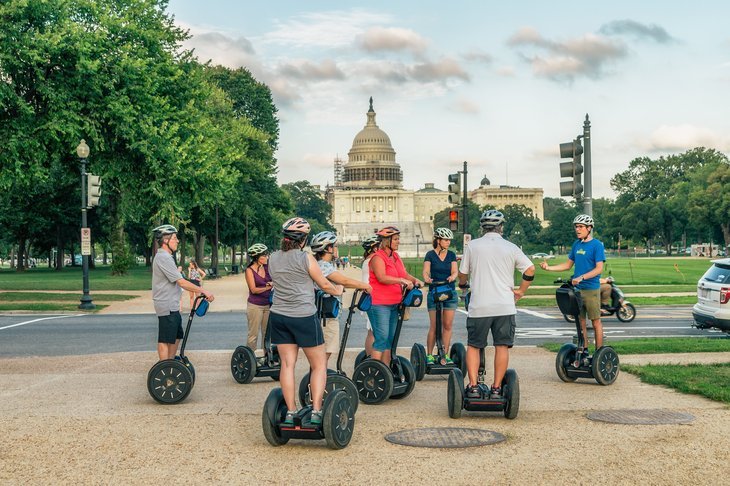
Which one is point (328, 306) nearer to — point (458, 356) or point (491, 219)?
point (491, 219)

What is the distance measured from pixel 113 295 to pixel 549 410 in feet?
97.3

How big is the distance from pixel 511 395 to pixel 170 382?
3911 millimetres

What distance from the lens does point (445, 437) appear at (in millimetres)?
8758

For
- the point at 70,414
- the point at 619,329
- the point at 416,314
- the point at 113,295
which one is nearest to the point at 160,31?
the point at 113,295

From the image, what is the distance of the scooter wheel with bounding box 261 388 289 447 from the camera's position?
325 inches

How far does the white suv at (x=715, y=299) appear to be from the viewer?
58.1 ft

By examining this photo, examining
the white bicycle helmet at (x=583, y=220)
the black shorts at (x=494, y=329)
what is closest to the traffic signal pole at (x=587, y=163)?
the white bicycle helmet at (x=583, y=220)

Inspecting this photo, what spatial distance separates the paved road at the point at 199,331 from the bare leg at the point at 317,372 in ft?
31.7

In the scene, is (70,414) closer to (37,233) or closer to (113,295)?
(113,295)

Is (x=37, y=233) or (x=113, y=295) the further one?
(x=37, y=233)

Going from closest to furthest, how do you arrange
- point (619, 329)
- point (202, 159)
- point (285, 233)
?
point (285, 233), point (619, 329), point (202, 159)

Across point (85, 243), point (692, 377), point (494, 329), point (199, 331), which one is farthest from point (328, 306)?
point (85, 243)

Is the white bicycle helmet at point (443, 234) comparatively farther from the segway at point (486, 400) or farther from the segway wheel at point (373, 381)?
the segway at point (486, 400)

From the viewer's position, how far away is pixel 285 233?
8.35m
